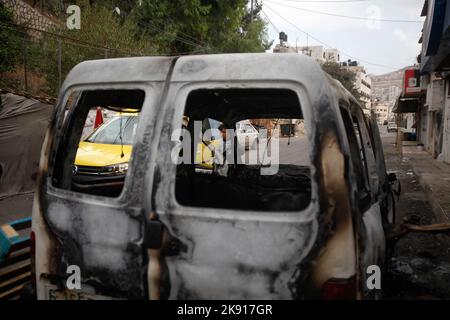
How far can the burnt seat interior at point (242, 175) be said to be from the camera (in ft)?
8.54

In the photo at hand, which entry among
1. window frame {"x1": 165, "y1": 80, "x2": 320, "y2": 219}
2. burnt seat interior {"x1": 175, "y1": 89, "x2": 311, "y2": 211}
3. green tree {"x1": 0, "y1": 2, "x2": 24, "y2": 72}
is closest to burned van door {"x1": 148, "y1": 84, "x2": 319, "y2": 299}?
window frame {"x1": 165, "y1": 80, "x2": 320, "y2": 219}

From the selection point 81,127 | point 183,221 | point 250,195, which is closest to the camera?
point 183,221

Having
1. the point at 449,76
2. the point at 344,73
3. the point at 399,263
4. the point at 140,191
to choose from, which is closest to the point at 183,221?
the point at 140,191

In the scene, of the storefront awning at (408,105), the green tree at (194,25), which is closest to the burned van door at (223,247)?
the green tree at (194,25)

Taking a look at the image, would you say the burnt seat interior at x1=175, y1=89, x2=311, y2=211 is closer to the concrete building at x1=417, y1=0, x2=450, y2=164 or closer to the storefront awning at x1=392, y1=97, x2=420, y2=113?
the concrete building at x1=417, y1=0, x2=450, y2=164

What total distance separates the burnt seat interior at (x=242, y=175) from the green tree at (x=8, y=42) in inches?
439

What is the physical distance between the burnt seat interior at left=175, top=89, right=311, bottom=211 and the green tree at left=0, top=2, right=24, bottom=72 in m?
11.1

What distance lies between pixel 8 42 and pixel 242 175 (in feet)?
38.6

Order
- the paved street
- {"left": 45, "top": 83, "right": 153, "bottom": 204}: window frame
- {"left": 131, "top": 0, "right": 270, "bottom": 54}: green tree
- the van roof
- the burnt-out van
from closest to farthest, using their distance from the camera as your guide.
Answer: the burnt-out van, the van roof, {"left": 45, "top": 83, "right": 153, "bottom": 204}: window frame, the paved street, {"left": 131, "top": 0, "right": 270, "bottom": 54}: green tree

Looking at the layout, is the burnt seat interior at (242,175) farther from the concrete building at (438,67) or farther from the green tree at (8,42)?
the green tree at (8,42)

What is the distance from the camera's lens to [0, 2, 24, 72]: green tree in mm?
12211
